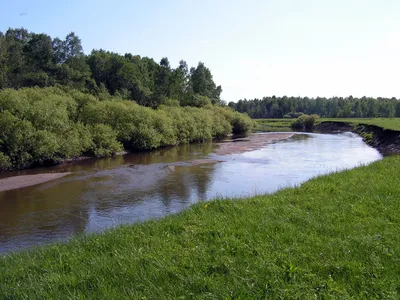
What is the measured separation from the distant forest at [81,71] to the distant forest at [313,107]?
2808 inches

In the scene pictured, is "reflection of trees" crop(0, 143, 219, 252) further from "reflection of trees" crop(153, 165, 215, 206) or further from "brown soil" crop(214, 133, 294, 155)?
"brown soil" crop(214, 133, 294, 155)

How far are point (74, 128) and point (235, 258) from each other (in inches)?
1262

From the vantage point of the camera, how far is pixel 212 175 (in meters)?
25.3

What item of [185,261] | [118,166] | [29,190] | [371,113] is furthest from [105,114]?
[371,113]

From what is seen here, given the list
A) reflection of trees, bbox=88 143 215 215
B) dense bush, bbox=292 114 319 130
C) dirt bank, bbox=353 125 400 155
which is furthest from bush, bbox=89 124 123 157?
dense bush, bbox=292 114 319 130

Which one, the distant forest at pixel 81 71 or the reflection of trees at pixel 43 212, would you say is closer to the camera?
the reflection of trees at pixel 43 212

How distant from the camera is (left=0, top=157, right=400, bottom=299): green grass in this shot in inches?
225

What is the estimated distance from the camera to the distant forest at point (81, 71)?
60.5 m

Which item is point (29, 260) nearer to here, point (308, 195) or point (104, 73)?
point (308, 195)

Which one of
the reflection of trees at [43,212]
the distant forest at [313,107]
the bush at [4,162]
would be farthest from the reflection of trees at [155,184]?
the distant forest at [313,107]

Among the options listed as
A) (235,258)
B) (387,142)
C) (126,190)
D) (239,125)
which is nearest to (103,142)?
(126,190)

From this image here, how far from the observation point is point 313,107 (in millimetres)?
169000

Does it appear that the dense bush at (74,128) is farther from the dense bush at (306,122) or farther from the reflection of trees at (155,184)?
the dense bush at (306,122)

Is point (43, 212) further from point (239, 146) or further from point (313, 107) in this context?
point (313, 107)
